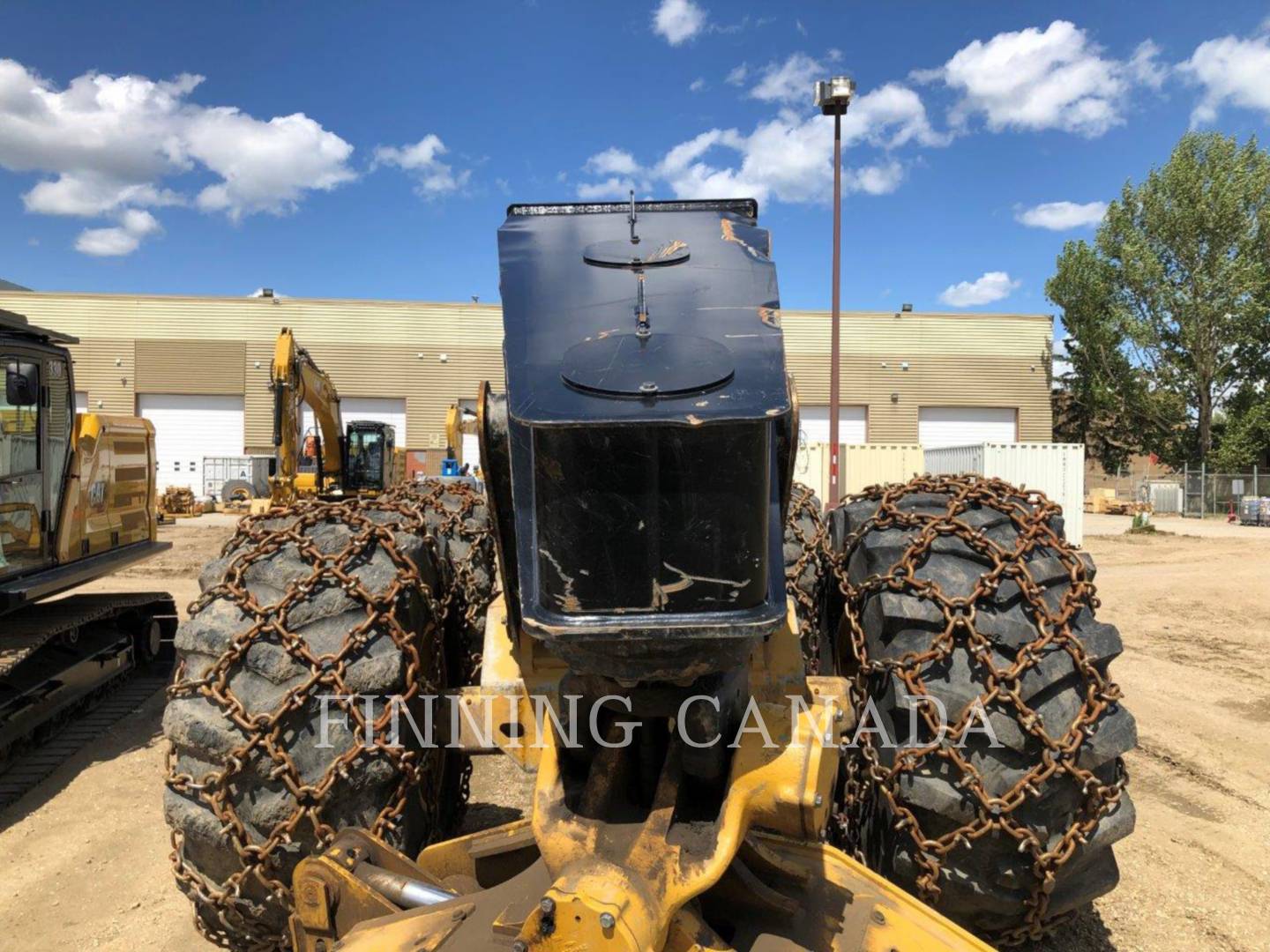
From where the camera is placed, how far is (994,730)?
2.24 meters

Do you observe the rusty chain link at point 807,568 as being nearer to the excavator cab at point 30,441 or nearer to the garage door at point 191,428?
the excavator cab at point 30,441

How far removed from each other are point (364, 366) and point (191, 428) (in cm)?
718

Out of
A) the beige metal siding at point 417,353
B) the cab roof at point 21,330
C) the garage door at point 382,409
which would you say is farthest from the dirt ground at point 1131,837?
the garage door at point 382,409

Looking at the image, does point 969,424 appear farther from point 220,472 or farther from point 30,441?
point 30,441

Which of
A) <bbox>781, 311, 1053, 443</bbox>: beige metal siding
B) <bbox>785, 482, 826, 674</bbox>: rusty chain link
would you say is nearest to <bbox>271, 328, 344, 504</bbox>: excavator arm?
<bbox>785, 482, 826, 674</bbox>: rusty chain link

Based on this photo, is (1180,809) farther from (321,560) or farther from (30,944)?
(30,944)

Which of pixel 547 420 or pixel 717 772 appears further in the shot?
pixel 717 772

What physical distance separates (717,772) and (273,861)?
1.21 m

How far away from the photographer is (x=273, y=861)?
2.23 m

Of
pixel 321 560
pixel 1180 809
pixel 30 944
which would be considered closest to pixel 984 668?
pixel 321 560

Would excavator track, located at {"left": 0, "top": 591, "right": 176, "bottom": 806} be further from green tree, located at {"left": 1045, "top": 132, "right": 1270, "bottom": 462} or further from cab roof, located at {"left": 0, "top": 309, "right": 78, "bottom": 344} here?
green tree, located at {"left": 1045, "top": 132, "right": 1270, "bottom": 462}

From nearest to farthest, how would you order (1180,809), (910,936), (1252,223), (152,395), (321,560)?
(910,936) < (321,560) < (1180,809) < (1252,223) < (152,395)

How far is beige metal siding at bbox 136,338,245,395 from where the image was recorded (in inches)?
1325

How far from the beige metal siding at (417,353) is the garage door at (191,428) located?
1.94 feet
